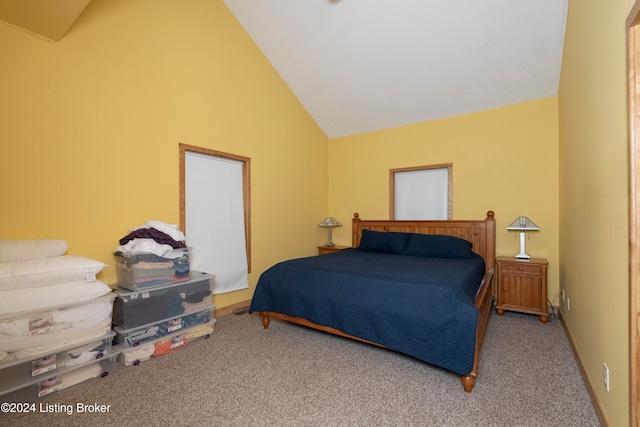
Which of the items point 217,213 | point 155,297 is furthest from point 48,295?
point 217,213

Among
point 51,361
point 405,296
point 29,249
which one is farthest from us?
point 405,296

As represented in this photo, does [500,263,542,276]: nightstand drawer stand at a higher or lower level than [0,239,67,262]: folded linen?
lower

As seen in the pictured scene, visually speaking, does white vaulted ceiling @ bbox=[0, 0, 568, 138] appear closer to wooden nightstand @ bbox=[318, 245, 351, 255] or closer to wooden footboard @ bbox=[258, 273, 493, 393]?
wooden nightstand @ bbox=[318, 245, 351, 255]

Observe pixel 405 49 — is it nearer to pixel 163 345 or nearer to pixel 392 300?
pixel 392 300

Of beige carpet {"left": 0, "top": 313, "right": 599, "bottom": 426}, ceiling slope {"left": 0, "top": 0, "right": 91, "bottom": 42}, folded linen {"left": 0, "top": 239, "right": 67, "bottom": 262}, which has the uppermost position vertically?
ceiling slope {"left": 0, "top": 0, "right": 91, "bottom": 42}

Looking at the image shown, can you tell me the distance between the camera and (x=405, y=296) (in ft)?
7.14

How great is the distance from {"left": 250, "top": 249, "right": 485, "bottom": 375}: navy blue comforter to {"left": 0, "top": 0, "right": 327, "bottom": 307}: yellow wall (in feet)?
3.76

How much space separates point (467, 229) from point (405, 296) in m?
2.16

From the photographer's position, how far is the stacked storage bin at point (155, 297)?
7.53 feet

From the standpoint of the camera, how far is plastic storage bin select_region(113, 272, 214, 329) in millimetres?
2291

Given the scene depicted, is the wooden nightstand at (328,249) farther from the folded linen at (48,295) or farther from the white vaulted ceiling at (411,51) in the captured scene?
the folded linen at (48,295)

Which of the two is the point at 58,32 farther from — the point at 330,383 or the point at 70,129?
the point at 330,383

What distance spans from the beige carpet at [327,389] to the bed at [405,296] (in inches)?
7.2

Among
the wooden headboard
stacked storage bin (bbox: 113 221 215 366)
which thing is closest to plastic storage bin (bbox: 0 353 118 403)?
stacked storage bin (bbox: 113 221 215 366)
